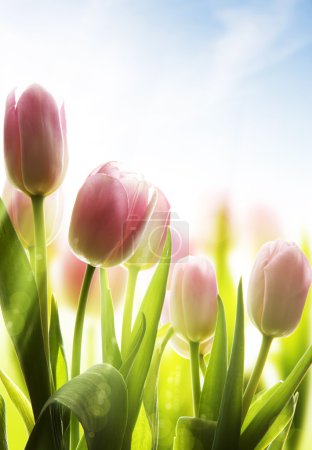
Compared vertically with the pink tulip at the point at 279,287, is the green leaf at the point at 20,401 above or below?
below

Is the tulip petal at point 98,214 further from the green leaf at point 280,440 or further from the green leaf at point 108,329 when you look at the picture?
the green leaf at point 280,440

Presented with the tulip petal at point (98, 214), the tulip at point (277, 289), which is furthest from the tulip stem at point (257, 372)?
the tulip petal at point (98, 214)

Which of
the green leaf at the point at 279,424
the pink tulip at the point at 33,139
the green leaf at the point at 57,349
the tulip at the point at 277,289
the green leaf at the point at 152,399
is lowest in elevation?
the green leaf at the point at 279,424

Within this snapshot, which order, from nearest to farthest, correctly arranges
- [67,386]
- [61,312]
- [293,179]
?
[67,386] < [61,312] < [293,179]

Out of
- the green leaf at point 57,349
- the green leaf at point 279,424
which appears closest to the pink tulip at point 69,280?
the green leaf at point 57,349

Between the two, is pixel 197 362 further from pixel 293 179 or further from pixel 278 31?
pixel 278 31

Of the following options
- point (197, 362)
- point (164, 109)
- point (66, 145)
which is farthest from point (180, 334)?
point (164, 109)

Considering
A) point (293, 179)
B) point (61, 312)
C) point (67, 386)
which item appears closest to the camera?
point (67, 386)

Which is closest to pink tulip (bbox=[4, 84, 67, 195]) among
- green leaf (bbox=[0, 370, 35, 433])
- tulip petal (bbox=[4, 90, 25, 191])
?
tulip petal (bbox=[4, 90, 25, 191])
